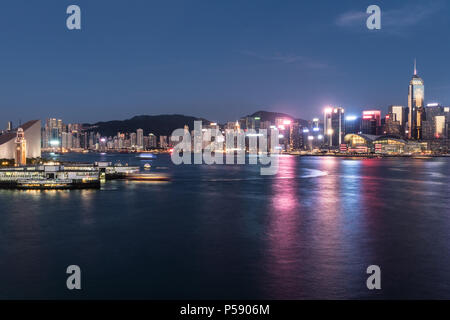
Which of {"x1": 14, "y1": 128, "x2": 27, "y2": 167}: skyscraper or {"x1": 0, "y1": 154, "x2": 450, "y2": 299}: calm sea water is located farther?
{"x1": 14, "y1": 128, "x2": 27, "y2": 167}: skyscraper

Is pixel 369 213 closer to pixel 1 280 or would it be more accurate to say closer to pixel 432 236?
pixel 432 236

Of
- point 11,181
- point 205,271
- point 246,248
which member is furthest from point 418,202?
point 11,181

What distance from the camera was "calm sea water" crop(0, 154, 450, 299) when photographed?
47.7 feet

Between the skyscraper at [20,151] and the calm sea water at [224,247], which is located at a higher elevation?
the skyscraper at [20,151]

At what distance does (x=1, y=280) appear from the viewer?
15.2 metres

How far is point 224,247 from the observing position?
2019 centimetres

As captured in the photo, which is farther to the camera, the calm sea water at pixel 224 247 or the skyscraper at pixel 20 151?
the skyscraper at pixel 20 151

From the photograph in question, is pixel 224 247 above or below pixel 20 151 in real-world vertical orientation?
below

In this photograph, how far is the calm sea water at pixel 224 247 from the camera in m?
14.5

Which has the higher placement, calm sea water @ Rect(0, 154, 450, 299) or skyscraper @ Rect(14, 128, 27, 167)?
skyscraper @ Rect(14, 128, 27, 167)

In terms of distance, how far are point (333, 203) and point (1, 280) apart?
27.9 meters

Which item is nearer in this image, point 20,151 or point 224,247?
point 224,247
